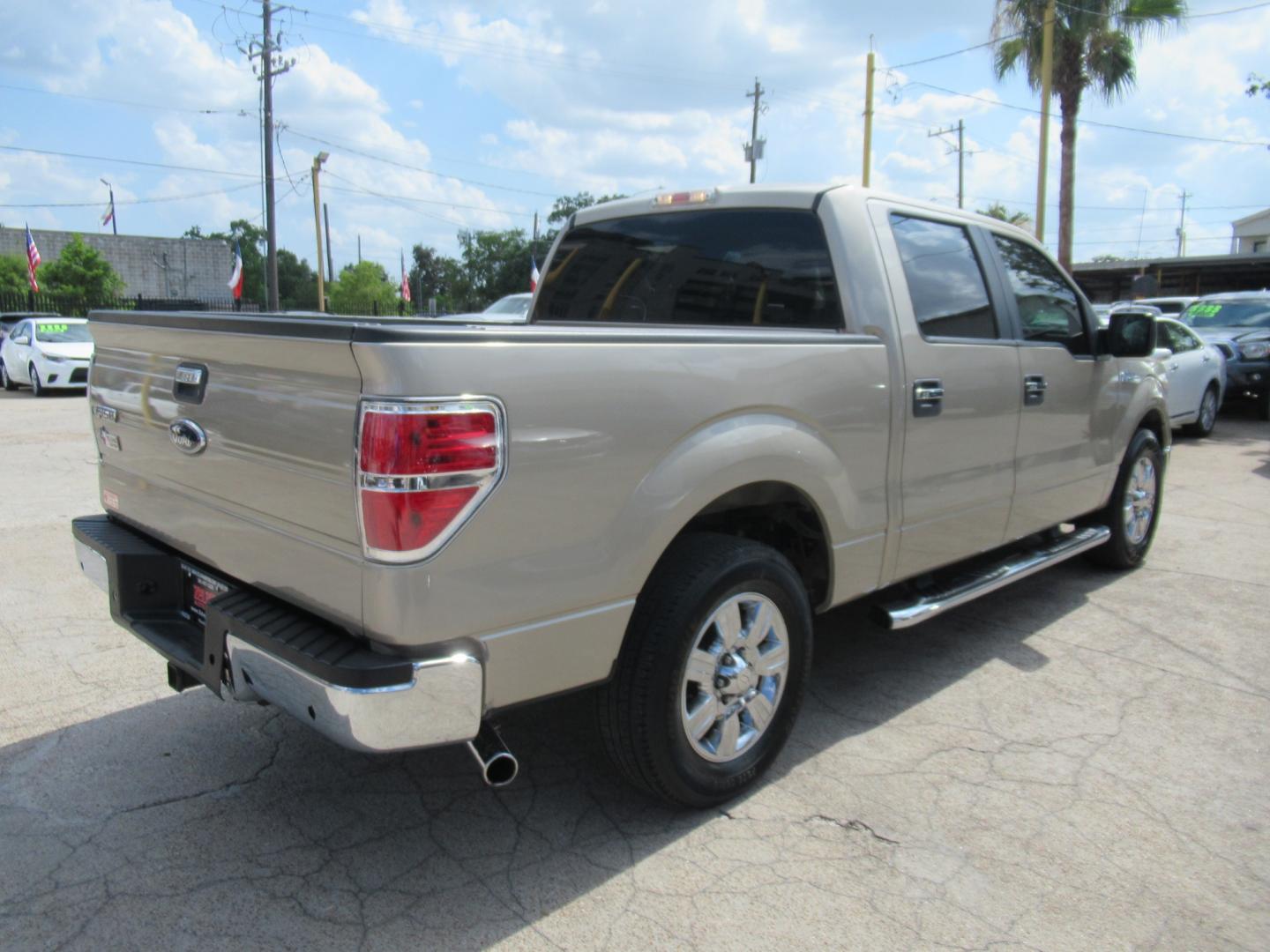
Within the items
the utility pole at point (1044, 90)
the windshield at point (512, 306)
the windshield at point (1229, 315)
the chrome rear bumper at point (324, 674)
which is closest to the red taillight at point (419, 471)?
the chrome rear bumper at point (324, 674)

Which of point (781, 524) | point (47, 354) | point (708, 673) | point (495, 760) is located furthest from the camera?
point (47, 354)

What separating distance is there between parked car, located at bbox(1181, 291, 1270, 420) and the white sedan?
1849 centimetres

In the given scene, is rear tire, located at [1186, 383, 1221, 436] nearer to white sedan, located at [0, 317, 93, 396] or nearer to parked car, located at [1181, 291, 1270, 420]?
parked car, located at [1181, 291, 1270, 420]

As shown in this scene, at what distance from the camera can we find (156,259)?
69812 millimetres

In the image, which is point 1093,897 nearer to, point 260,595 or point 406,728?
point 406,728

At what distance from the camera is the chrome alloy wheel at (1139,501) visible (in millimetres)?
5691

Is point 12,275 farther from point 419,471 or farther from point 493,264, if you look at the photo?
point 419,471

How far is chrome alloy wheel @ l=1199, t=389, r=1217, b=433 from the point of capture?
1249 cm

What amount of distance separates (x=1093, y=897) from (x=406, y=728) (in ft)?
6.31

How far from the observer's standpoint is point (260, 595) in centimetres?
271

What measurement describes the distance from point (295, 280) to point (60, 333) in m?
92.0

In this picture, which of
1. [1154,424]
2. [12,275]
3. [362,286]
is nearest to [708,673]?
[1154,424]

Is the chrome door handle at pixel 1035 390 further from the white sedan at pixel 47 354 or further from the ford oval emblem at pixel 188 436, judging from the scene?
the white sedan at pixel 47 354

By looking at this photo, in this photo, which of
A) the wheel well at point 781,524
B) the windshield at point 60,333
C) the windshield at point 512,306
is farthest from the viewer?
the windshield at point 60,333
